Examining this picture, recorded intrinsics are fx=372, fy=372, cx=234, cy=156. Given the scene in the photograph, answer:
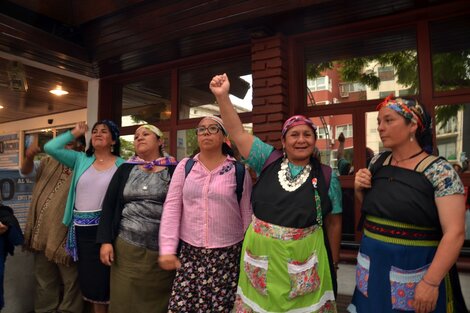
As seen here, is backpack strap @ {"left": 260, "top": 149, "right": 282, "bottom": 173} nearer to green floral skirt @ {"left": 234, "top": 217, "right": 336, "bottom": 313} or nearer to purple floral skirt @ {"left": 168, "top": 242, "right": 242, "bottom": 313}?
green floral skirt @ {"left": 234, "top": 217, "right": 336, "bottom": 313}

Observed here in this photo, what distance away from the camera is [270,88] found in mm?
4020

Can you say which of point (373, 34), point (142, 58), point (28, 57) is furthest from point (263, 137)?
point (28, 57)

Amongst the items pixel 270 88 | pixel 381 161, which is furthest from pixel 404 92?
pixel 381 161

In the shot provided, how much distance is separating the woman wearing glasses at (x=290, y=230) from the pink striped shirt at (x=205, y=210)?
247mm

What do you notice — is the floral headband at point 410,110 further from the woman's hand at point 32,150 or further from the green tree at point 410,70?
the woman's hand at point 32,150

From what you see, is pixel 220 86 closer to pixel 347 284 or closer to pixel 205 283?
pixel 205 283

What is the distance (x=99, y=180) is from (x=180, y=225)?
1.02 metres

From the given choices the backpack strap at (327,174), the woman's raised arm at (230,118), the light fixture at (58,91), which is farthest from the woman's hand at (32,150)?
the light fixture at (58,91)

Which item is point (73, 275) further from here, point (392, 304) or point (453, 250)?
point (453, 250)

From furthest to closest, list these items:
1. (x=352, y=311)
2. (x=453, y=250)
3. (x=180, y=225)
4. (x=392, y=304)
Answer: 1. (x=180, y=225)
2. (x=352, y=311)
3. (x=392, y=304)
4. (x=453, y=250)

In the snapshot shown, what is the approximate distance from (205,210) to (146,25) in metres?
2.92

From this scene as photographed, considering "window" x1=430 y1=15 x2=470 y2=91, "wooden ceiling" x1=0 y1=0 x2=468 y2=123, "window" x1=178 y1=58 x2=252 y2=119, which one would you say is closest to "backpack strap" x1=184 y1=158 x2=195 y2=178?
"wooden ceiling" x1=0 y1=0 x2=468 y2=123

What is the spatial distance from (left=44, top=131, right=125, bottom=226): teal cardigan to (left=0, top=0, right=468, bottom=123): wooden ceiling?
69.7 inches

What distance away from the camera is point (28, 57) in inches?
184
